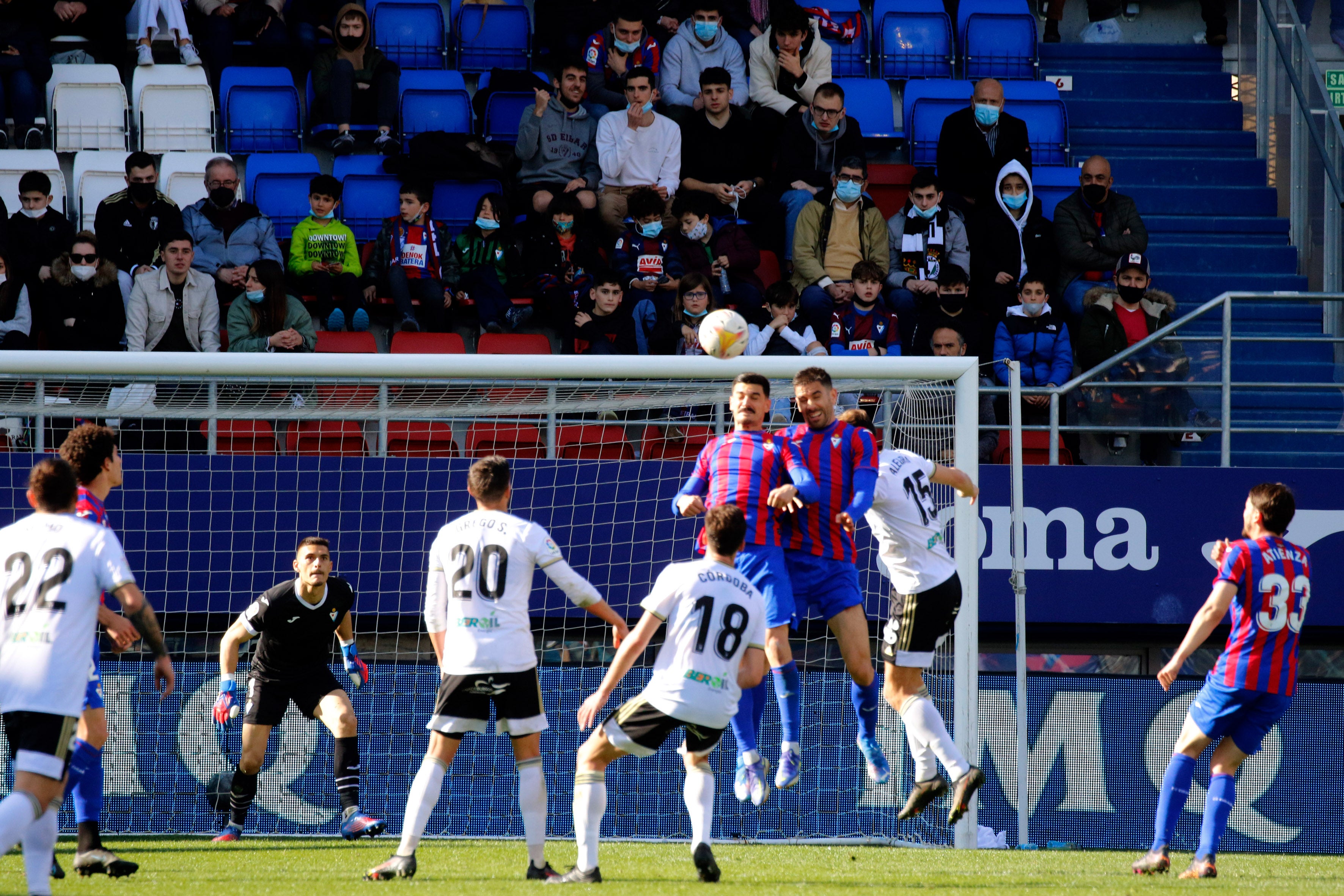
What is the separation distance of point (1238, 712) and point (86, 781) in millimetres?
5718

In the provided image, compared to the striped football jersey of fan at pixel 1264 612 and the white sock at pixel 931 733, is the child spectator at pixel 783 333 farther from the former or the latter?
the striped football jersey of fan at pixel 1264 612

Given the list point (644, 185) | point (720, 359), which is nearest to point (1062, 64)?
point (644, 185)

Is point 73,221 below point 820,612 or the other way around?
the other way around

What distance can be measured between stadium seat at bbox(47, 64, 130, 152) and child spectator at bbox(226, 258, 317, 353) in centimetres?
286

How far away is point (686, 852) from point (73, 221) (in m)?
7.76

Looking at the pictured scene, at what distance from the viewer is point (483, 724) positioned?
6621 mm

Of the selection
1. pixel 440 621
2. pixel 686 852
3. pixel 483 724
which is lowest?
pixel 686 852

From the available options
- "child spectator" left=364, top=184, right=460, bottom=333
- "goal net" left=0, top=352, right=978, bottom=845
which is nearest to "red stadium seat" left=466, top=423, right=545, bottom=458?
"goal net" left=0, top=352, right=978, bottom=845

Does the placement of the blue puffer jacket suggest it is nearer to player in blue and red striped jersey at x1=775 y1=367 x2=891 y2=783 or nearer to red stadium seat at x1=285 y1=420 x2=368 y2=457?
player in blue and red striped jersey at x1=775 y1=367 x2=891 y2=783

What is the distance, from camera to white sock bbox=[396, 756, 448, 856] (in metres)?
6.38

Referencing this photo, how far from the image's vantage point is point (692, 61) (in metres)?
13.3

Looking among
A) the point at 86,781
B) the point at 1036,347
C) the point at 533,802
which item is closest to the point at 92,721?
the point at 86,781

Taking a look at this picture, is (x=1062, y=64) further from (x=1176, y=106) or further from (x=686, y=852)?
(x=686, y=852)

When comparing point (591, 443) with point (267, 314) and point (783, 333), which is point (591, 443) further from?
point (267, 314)
